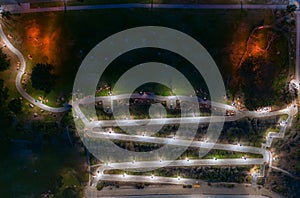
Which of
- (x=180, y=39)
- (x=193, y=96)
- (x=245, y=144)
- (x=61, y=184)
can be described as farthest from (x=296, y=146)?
(x=61, y=184)

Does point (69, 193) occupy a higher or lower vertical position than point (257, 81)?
lower

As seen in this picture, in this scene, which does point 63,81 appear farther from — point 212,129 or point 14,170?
point 212,129

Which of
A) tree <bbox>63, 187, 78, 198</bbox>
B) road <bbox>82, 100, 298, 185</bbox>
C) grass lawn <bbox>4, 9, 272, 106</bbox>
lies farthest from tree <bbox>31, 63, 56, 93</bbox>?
tree <bbox>63, 187, 78, 198</bbox>

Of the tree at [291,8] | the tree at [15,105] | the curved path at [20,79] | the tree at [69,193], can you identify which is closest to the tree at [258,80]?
the tree at [291,8]

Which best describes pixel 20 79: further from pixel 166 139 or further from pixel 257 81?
pixel 257 81

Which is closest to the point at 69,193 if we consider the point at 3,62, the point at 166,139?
the point at 166,139

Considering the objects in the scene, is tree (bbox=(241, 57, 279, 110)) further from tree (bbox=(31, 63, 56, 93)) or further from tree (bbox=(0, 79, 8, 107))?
tree (bbox=(0, 79, 8, 107))

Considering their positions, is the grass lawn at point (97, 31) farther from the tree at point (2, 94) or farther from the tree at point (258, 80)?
the tree at point (2, 94)
